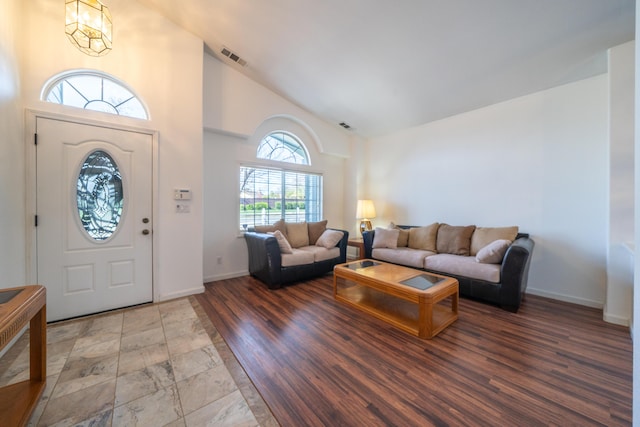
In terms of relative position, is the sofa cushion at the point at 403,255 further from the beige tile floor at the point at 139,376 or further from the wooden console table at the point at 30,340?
the wooden console table at the point at 30,340

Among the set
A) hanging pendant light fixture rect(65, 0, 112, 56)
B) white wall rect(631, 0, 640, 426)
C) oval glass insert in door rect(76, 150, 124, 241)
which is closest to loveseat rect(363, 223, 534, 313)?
white wall rect(631, 0, 640, 426)

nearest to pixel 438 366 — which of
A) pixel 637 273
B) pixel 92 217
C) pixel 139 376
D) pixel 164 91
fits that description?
pixel 637 273

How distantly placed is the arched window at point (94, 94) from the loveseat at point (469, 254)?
3795 millimetres

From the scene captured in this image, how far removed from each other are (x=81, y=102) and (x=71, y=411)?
2.84 meters

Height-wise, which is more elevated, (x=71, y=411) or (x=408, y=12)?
(x=408, y=12)

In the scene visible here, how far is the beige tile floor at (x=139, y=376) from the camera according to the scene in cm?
135

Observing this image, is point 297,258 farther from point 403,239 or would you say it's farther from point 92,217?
point 92,217

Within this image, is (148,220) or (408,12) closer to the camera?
(408,12)

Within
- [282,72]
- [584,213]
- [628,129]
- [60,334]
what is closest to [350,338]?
[60,334]

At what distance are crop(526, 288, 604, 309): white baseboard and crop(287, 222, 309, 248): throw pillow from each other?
130 inches

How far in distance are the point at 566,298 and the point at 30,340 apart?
5.05 metres

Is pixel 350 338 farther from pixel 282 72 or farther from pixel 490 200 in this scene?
pixel 282 72

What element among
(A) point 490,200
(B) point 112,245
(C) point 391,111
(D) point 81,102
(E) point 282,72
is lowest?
(B) point 112,245

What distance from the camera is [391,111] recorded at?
13.5 ft
